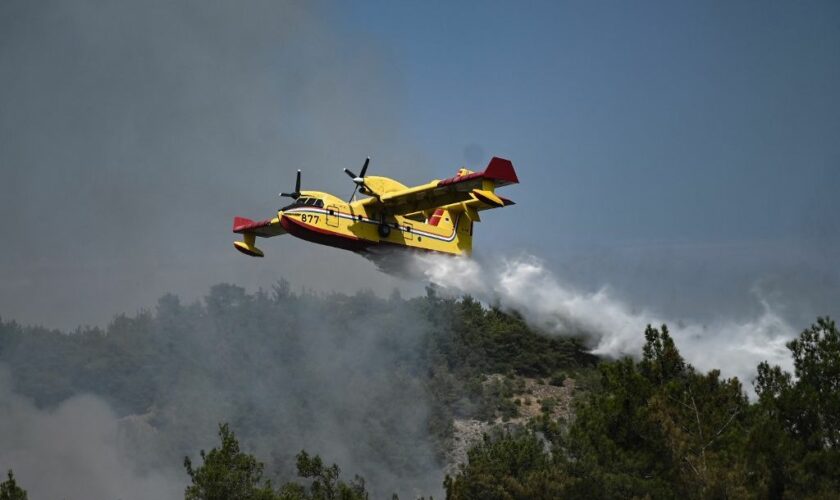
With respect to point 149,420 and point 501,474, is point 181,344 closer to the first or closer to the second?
point 149,420

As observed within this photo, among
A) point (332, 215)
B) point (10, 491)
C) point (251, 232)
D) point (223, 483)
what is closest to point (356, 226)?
point (332, 215)

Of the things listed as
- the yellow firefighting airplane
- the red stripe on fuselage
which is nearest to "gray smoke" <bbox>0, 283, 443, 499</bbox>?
the yellow firefighting airplane

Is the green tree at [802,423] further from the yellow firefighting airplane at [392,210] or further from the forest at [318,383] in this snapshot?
the yellow firefighting airplane at [392,210]

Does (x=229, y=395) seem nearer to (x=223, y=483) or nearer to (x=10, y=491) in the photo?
(x=10, y=491)

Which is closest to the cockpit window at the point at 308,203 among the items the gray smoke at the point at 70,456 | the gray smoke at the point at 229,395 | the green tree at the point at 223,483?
the green tree at the point at 223,483

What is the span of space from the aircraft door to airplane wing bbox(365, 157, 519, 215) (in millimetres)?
1513

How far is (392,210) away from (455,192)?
309cm

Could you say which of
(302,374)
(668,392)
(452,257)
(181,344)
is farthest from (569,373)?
(668,392)

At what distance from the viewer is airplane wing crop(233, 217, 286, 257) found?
155ft

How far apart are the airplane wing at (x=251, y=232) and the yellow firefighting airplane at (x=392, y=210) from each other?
5.91m

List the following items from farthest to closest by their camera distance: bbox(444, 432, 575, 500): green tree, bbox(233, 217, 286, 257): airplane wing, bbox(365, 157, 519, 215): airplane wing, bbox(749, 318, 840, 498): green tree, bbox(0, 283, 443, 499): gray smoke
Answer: bbox(0, 283, 443, 499): gray smoke, bbox(233, 217, 286, 257): airplane wing, bbox(365, 157, 519, 215): airplane wing, bbox(444, 432, 575, 500): green tree, bbox(749, 318, 840, 498): green tree

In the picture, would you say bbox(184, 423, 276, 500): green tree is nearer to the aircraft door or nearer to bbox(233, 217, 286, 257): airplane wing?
the aircraft door

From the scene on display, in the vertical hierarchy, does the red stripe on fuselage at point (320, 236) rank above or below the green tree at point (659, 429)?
above

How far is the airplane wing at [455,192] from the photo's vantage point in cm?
3744
